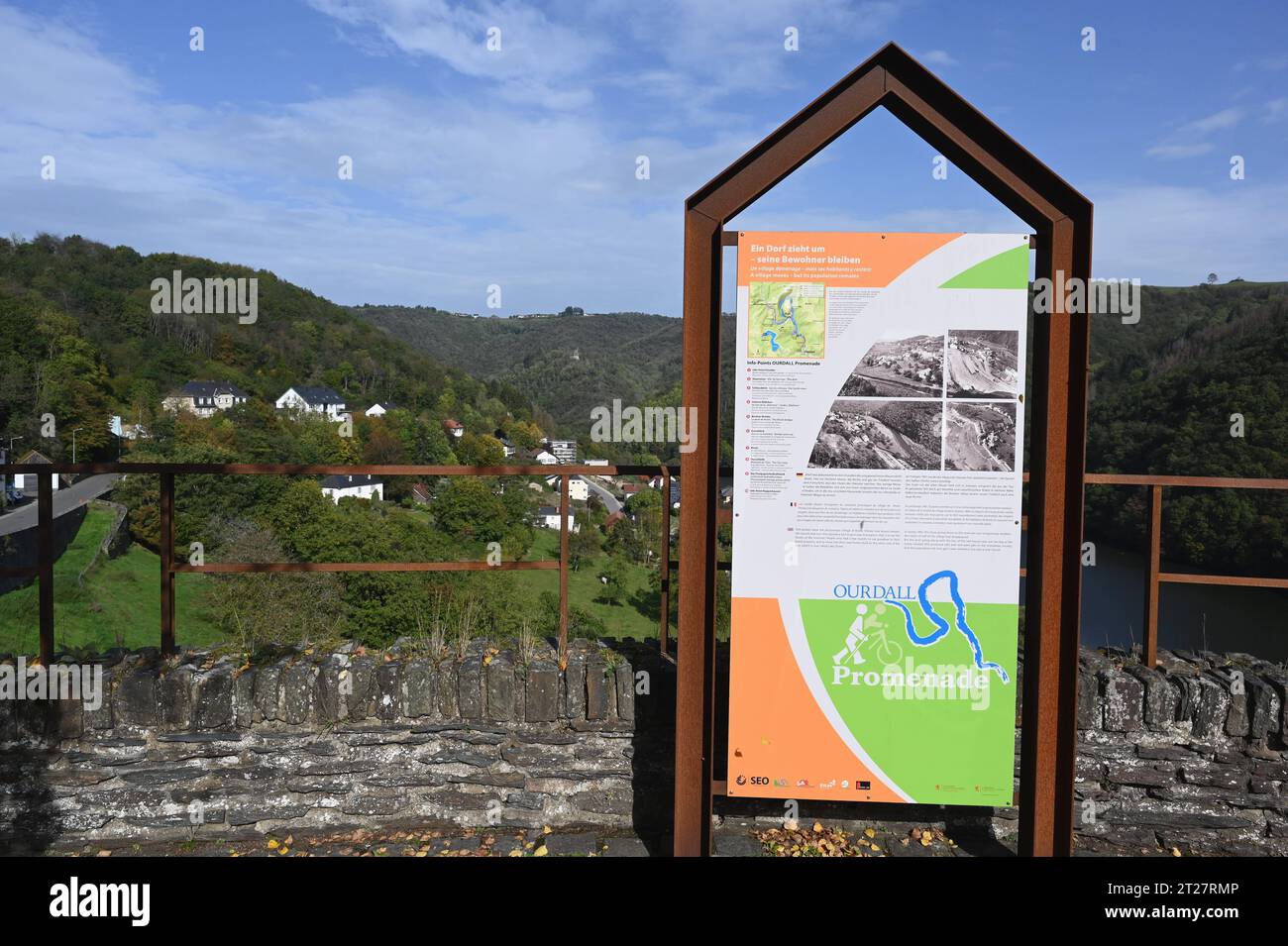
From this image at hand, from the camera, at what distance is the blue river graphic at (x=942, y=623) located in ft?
10.0

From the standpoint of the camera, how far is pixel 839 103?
2.88 meters

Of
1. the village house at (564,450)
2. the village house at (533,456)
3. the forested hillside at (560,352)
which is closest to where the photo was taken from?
the village house at (564,450)

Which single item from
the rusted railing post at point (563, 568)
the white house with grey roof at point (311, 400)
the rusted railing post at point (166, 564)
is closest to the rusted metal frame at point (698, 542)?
the rusted railing post at point (563, 568)

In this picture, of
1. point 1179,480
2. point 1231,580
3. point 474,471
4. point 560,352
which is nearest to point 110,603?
point 560,352

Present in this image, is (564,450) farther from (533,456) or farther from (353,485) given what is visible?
(353,485)

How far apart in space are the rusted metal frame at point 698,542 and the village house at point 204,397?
48255 millimetres

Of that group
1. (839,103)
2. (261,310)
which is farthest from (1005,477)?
(261,310)

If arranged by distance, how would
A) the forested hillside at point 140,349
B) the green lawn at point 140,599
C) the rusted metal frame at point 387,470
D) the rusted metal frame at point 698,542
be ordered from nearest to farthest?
the rusted metal frame at point 698,542 < the rusted metal frame at point 387,470 < the green lawn at point 140,599 < the forested hillside at point 140,349

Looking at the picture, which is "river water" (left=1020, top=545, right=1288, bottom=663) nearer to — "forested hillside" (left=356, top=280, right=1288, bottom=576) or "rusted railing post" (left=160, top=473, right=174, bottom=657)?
"forested hillside" (left=356, top=280, right=1288, bottom=576)

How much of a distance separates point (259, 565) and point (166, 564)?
420 millimetres

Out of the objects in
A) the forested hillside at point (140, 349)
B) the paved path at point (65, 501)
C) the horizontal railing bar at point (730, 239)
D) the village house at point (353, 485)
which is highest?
the forested hillside at point (140, 349)

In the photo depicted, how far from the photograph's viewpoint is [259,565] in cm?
359

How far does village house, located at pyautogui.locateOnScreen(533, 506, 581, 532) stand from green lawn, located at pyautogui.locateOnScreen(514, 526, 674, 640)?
0.61 m

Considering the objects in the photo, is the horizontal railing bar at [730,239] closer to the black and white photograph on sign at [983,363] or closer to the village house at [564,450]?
the black and white photograph on sign at [983,363]
